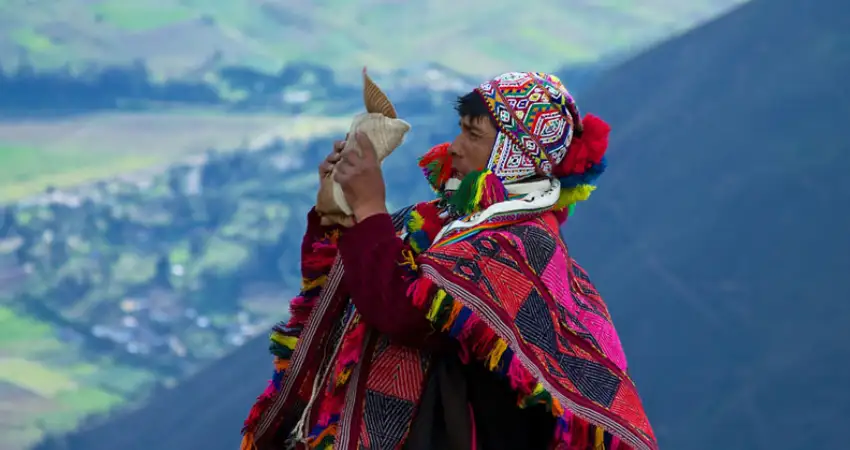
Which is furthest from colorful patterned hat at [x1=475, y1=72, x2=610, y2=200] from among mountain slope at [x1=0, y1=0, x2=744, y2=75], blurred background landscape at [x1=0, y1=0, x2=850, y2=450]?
mountain slope at [x1=0, y1=0, x2=744, y2=75]

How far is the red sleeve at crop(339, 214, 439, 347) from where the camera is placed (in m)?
2.07

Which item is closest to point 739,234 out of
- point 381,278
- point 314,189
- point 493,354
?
point 314,189

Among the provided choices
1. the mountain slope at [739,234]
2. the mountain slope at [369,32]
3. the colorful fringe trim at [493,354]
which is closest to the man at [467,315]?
the colorful fringe trim at [493,354]

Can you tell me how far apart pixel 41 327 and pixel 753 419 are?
2947 mm

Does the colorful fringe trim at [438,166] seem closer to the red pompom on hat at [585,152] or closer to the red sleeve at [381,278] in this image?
the red pompom on hat at [585,152]

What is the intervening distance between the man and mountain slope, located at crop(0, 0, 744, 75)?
348cm

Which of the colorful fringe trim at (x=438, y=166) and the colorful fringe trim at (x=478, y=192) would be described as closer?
the colorful fringe trim at (x=478, y=192)

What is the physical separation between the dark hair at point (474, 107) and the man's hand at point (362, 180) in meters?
0.27

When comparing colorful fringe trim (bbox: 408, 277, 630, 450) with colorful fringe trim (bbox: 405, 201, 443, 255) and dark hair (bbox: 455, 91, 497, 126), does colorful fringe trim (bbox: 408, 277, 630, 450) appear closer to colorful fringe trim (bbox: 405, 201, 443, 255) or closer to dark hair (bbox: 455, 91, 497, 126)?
colorful fringe trim (bbox: 405, 201, 443, 255)

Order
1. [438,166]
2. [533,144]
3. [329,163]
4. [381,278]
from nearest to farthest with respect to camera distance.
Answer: [381,278]
[329,163]
[533,144]
[438,166]

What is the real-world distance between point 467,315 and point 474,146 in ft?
1.26

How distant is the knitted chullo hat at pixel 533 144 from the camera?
232 centimetres

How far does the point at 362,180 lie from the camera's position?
6.99 feet

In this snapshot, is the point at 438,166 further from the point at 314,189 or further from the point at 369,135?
the point at 314,189
